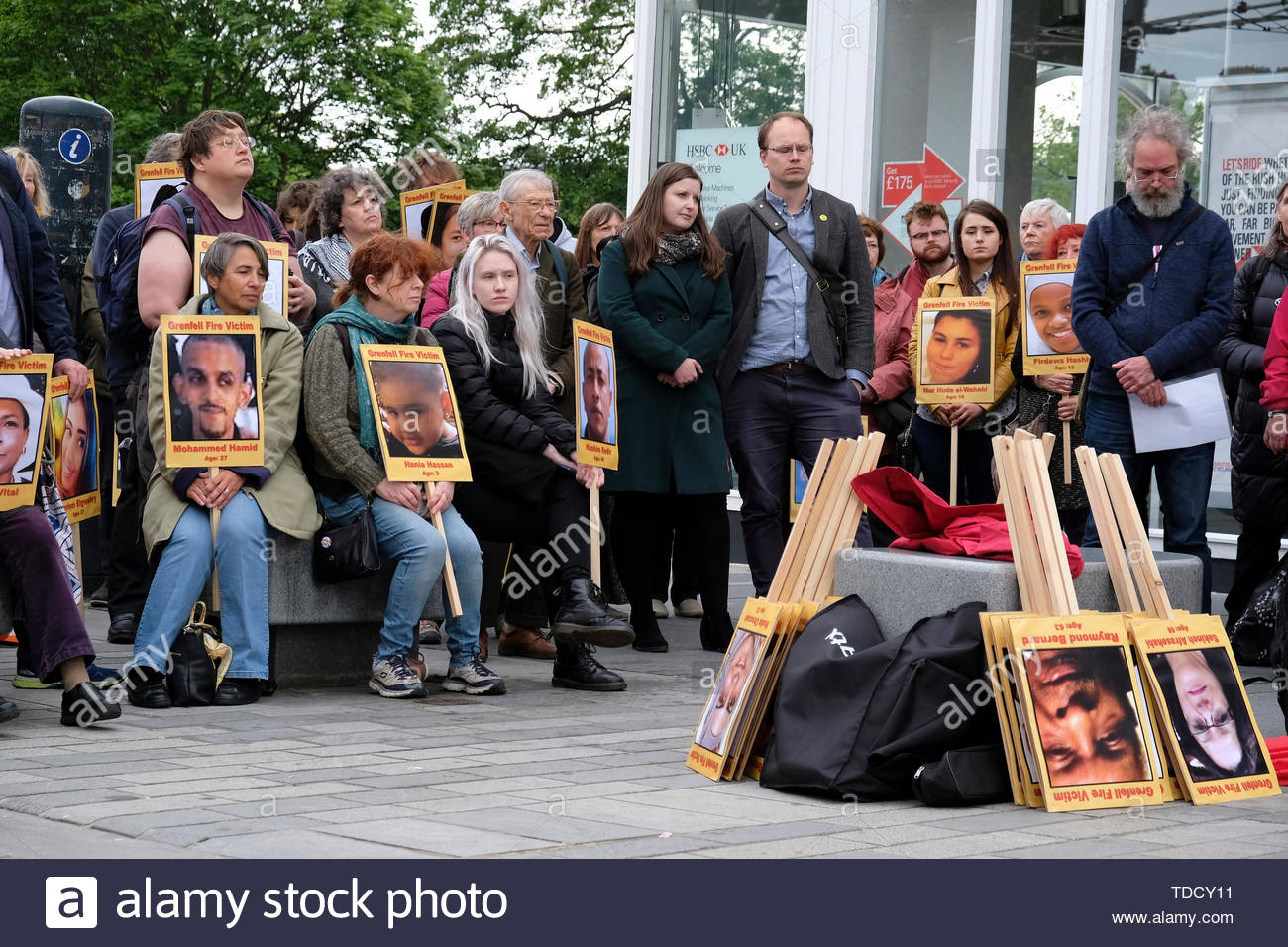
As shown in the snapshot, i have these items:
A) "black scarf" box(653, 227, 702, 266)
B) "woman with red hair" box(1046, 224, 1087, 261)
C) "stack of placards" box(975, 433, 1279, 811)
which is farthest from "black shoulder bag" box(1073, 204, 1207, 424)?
"stack of placards" box(975, 433, 1279, 811)

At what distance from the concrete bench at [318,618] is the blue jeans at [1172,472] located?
292cm

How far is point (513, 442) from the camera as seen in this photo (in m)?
7.50

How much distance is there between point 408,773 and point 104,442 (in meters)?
4.83

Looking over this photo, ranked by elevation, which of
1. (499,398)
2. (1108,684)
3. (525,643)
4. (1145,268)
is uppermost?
(1145,268)

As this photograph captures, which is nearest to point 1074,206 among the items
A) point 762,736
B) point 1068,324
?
point 1068,324

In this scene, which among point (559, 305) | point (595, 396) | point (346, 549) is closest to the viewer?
point (346, 549)

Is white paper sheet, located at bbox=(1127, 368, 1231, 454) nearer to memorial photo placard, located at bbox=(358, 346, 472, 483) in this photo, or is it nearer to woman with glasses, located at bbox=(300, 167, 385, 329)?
memorial photo placard, located at bbox=(358, 346, 472, 483)

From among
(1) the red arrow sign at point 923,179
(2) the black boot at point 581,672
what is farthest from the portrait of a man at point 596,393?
(1) the red arrow sign at point 923,179

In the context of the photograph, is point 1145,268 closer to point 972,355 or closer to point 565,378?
point 972,355

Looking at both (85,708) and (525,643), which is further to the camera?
(525,643)

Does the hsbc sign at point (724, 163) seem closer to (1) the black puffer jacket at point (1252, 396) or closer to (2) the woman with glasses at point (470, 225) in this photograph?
(2) the woman with glasses at point (470, 225)

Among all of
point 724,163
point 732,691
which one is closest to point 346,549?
point 732,691

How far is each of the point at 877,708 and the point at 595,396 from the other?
298cm
